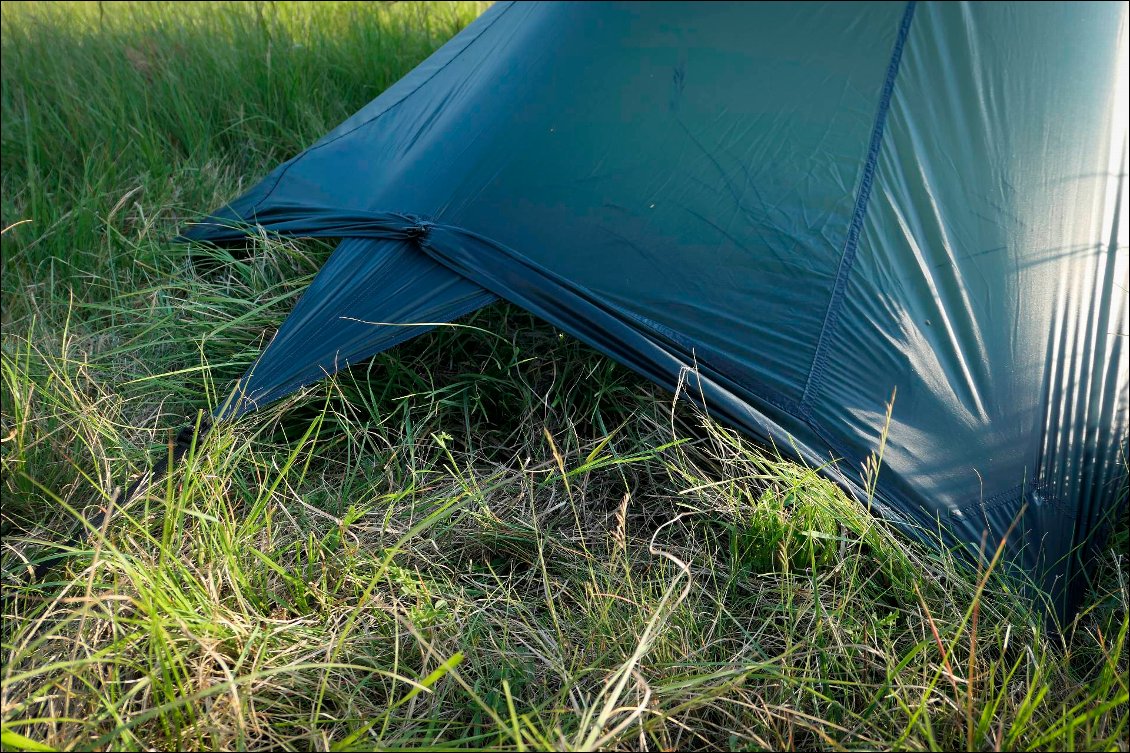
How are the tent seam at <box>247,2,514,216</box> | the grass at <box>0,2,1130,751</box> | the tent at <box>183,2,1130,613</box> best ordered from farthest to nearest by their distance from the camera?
the tent seam at <box>247,2,514,216</box> → the tent at <box>183,2,1130,613</box> → the grass at <box>0,2,1130,751</box>

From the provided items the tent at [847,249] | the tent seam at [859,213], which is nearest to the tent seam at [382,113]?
the tent at [847,249]

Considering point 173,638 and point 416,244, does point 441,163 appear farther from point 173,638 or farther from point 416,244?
point 173,638

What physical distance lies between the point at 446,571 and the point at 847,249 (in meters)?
1.09

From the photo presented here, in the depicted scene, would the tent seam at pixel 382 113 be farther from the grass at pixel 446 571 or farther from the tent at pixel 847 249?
the tent at pixel 847 249

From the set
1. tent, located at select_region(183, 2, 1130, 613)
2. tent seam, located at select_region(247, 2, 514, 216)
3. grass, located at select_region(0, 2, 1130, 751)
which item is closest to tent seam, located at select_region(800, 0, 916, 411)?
tent, located at select_region(183, 2, 1130, 613)

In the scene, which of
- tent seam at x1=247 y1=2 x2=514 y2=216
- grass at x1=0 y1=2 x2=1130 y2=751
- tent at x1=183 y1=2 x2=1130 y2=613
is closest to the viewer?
grass at x1=0 y1=2 x2=1130 y2=751

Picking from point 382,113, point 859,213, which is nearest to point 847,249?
point 859,213

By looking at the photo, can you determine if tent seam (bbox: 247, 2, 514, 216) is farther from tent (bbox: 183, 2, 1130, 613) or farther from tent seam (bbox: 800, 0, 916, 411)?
tent seam (bbox: 800, 0, 916, 411)

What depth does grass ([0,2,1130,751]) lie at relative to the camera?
1344mm

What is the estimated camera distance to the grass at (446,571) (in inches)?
52.9

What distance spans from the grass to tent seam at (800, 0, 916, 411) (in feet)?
0.85

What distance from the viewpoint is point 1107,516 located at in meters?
1.90

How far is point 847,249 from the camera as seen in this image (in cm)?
187

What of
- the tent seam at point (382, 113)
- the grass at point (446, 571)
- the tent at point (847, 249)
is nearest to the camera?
the grass at point (446, 571)
